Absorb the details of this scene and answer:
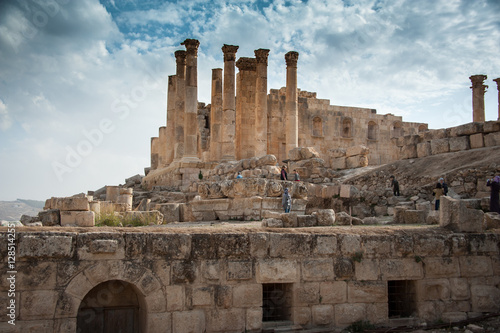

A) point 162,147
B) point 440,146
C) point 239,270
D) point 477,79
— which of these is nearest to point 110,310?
point 239,270

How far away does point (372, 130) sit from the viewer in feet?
126

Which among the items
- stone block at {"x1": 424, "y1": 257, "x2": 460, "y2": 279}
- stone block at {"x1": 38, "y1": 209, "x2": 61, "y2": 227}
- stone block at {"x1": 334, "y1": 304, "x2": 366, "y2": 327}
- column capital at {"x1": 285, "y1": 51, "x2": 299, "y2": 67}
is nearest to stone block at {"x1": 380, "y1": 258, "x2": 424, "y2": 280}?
stone block at {"x1": 424, "y1": 257, "x2": 460, "y2": 279}

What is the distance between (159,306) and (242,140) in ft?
76.9

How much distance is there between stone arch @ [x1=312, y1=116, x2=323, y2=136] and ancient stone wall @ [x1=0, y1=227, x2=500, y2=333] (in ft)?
90.4

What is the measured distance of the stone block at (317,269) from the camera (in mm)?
7660

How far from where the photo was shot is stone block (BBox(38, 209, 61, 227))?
12695 millimetres

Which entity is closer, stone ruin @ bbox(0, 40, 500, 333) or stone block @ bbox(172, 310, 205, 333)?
stone ruin @ bbox(0, 40, 500, 333)

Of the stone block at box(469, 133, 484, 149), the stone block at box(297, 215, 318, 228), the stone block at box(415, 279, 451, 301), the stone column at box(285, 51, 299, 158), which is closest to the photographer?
the stone block at box(415, 279, 451, 301)

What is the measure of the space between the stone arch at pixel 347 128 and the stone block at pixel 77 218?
26.9 metres

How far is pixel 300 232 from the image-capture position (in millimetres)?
7789

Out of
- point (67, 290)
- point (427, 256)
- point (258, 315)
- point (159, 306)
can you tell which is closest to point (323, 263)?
point (258, 315)

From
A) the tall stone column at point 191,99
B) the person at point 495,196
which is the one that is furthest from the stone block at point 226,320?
the tall stone column at point 191,99

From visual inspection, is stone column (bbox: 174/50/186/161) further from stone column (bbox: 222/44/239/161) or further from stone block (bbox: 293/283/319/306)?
stone block (bbox: 293/283/319/306)

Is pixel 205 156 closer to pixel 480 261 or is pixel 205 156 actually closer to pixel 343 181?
pixel 343 181
